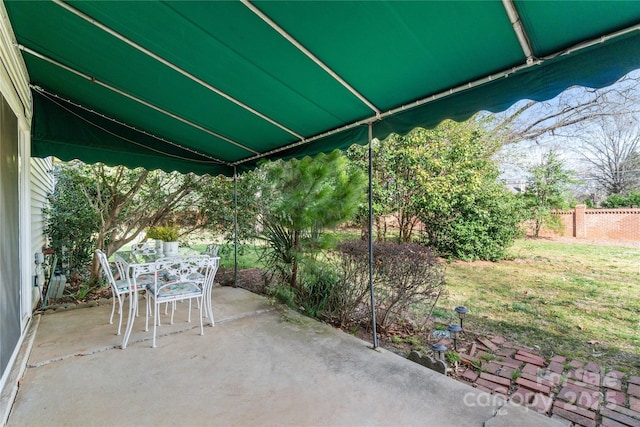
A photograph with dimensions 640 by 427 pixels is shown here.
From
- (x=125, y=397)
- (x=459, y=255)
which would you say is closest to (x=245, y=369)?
(x=125, y=397)

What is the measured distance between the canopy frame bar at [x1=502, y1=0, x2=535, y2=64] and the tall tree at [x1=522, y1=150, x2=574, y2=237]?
355 inches

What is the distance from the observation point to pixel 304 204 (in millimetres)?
4480

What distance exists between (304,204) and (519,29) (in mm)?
3184

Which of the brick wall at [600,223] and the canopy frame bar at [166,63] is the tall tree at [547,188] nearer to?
the brick wall at [600,223]

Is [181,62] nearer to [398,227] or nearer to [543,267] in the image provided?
[398,227]

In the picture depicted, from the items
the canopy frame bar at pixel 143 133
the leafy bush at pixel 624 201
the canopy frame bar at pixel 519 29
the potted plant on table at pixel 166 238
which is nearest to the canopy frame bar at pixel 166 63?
the potted plant on table at pixel 166 238

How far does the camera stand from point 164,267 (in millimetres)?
3301

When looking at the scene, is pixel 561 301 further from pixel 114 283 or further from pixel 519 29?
pixel 114 283

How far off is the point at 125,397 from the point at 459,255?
7455mm

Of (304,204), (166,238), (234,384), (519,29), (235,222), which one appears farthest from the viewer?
(235,222)

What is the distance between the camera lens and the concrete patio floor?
2090mm

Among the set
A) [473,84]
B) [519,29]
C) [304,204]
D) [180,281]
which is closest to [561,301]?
[304,204]

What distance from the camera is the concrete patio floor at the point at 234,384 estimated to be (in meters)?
2.09

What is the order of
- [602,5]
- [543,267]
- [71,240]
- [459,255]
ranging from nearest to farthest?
[602,5] < [71,240] < [543,267] < [459,255]
